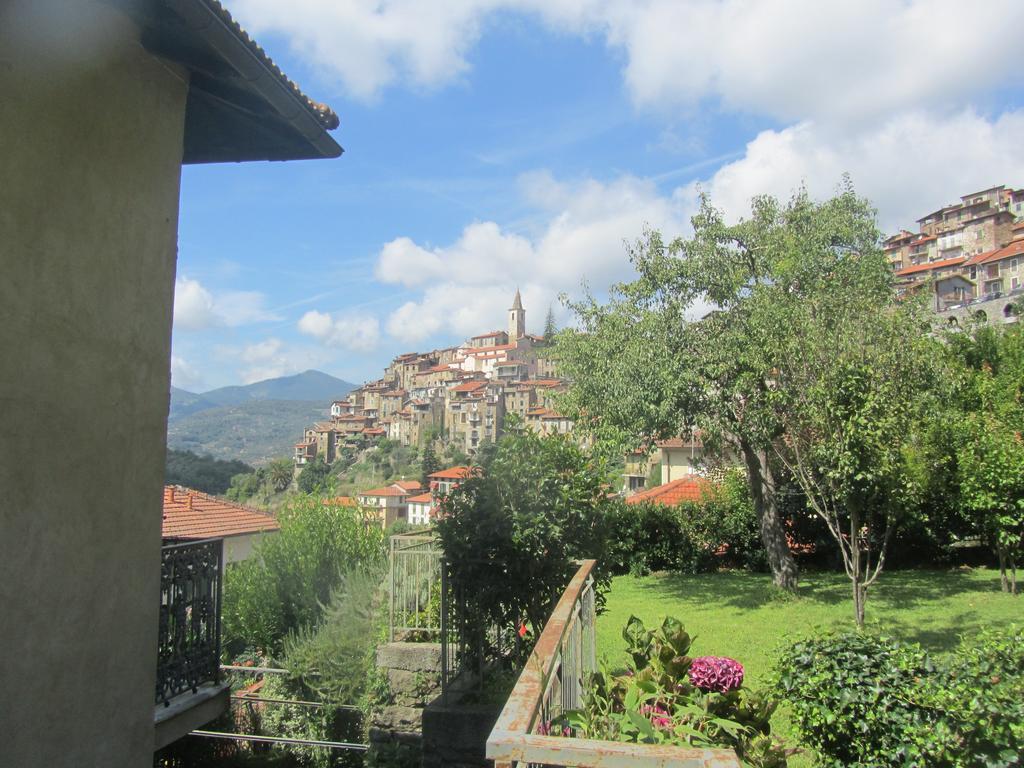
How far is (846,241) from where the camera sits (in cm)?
1864

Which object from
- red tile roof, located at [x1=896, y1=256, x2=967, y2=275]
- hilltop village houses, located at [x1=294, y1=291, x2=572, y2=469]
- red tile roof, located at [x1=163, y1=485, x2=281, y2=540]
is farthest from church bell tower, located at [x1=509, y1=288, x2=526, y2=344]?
red tile roof, located at [x1=163, y1=485, x2=281, y2=540]

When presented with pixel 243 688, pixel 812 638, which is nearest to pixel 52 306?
pixel 812 638

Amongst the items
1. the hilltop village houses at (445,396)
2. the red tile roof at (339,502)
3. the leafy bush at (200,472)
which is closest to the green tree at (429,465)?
the hilltop village houses at (445,396)

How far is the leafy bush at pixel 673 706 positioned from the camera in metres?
2.35

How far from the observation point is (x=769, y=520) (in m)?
16.4

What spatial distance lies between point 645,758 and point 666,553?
68.5 ft

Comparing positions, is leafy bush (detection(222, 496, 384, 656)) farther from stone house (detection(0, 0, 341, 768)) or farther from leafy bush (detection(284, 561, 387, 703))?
stone house (detection(0, 0, 341, 768))

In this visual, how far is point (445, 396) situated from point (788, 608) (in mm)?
127249

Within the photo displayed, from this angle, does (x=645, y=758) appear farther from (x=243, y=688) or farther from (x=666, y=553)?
(x=666, y=553)

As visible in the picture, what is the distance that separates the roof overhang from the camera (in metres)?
3.93

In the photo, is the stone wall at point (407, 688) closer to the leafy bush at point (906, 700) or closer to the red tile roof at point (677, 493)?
the leafy bush at point (906, 700)

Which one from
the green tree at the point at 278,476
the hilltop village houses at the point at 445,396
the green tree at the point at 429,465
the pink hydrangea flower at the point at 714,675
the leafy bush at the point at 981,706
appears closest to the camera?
the pink hydrangea flower at the point at 714,675

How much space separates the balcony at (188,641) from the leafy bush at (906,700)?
436cm

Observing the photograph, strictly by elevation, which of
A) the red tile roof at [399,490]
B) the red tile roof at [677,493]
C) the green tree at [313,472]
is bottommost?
the red tile roof at [399,490]
